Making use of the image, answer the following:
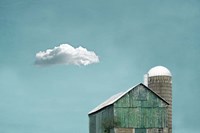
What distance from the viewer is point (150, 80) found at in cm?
5128

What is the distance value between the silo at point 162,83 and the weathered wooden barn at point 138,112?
4837mm

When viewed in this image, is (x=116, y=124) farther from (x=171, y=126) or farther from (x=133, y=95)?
(x=171, y=126)

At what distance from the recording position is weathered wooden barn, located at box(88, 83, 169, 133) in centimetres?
4472

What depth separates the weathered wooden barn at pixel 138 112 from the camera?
44.7m

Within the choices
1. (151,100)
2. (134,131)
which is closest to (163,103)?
(151,100)

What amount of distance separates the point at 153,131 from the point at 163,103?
2964mm

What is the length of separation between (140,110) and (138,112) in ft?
0.92

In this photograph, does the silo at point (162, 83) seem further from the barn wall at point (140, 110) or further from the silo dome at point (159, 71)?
the barn wall at point (140, 110)

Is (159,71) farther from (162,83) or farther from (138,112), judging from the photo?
(138,112)

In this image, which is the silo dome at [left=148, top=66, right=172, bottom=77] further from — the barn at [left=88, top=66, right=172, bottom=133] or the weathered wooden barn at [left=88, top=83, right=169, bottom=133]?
the weathered wooden barn at [left=88, top=83, right=169, bottom=133]

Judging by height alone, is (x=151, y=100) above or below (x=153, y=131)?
above

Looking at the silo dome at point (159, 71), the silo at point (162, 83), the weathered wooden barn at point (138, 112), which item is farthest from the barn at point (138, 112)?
the silo dome at point (159, 71)

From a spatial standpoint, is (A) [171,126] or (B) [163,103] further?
(A) [171,126]

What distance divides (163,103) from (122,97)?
4.25 metres
